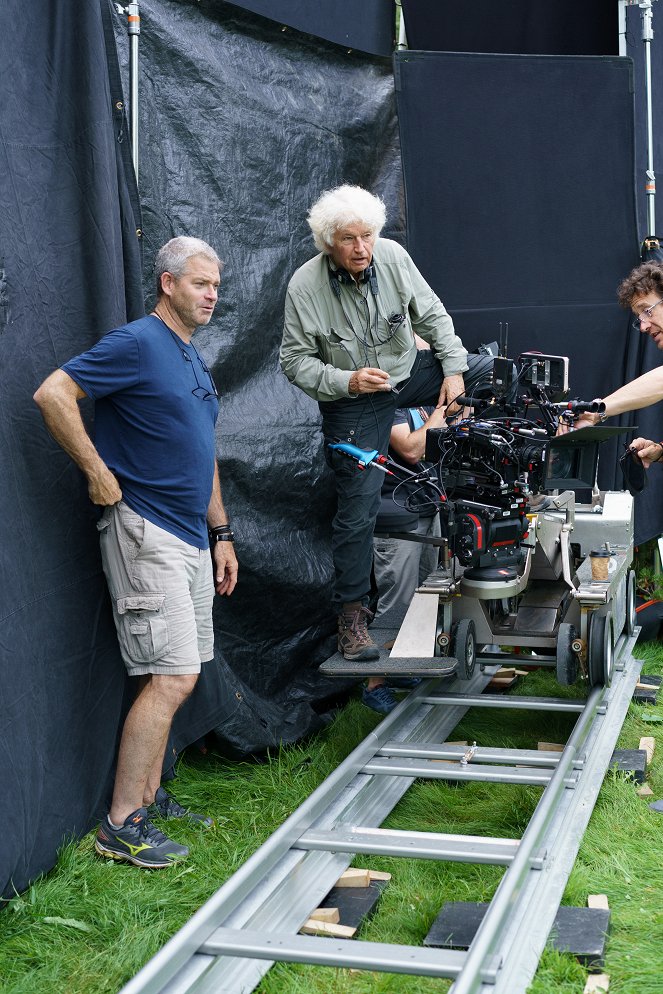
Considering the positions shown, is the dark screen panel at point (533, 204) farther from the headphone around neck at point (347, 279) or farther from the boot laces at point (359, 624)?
the boot laces at point (359, 624)

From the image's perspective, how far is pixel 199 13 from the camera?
4656mm

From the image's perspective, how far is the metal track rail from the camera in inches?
104

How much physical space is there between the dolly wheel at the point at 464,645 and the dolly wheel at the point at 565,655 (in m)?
0.34

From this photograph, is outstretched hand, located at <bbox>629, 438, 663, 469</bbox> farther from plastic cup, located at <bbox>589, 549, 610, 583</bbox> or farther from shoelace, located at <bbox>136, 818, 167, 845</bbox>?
shoelace, located at <bbox>136, 818, 167, 845</bbox>

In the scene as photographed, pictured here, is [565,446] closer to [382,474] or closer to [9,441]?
[382,474]

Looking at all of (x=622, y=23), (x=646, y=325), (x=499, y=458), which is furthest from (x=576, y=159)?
(x=499, y=458)

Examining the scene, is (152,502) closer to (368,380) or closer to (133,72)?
(368,380)

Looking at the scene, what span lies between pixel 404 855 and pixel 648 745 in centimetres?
172

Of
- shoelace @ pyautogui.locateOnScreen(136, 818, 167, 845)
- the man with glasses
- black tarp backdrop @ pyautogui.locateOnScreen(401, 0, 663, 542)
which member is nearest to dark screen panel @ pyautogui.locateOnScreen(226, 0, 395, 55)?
black tarp backdrop @ pyautogui.locateOnScreen(401, 0, 663, 542)

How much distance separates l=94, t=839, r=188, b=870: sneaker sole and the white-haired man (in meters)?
Result: 1.09

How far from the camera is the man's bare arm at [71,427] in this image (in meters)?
3.32

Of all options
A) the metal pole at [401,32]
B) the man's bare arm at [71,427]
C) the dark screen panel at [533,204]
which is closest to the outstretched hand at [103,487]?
the man's bare arm at [71,427]

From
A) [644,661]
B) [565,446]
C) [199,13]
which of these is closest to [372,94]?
[199,13]

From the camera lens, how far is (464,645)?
14.3ft
